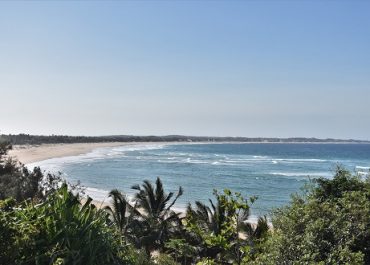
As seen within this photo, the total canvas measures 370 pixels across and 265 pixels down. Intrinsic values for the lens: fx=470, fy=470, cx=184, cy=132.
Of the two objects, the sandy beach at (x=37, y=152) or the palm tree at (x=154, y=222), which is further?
the sandy beach at (x=37, y=152)

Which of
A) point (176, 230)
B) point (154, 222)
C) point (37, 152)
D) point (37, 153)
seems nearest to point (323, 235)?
point (176, 230)

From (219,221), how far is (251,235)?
187 cm

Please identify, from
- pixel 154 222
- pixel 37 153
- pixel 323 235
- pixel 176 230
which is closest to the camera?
pixel 323 235

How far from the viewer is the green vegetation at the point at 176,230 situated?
7.94m

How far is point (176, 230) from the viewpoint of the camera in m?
22.6

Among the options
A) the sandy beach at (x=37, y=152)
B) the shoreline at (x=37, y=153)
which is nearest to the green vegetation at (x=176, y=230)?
the shoreline at (x=37, y=153)

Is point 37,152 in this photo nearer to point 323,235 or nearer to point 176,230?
point 176,230

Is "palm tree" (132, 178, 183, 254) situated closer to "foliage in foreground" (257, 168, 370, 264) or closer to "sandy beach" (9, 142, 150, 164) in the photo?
"foliage in foreground" (257, 168, 370, 264)

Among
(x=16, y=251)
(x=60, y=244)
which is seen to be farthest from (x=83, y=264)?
(x=16, y=251)

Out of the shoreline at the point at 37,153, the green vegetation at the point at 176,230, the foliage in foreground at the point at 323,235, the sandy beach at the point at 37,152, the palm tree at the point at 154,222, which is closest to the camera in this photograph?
the green vegetation at the point at 176,230

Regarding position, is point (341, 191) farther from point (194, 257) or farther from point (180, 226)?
point (180, 226)

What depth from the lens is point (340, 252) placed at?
11.4 metres

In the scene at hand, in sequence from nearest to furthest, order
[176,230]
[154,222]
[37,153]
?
[176,230] < [154,222] < [37,153]

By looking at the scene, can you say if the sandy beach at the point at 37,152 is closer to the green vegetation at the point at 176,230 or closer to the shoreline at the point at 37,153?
the shoreline at the point at 37,153
